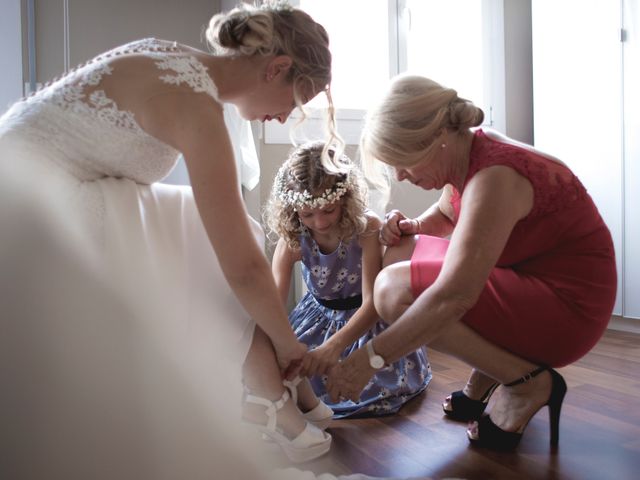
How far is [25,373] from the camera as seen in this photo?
0.78 metres

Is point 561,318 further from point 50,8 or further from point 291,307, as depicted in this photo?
point 50,8

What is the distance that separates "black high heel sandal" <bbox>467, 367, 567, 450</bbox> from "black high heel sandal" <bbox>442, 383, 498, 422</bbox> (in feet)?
0.49

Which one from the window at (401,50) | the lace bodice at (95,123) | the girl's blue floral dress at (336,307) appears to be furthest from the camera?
the window at (401,50)

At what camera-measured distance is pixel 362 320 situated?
145 cm

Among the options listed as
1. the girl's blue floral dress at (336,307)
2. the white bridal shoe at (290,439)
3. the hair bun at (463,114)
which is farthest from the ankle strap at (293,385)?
the hair bun at (463,114)

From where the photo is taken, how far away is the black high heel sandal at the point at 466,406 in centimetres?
138

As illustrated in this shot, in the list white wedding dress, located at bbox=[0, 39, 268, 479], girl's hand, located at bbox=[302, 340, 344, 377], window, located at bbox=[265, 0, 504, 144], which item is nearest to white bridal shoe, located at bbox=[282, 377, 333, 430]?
girl's hand, located at bbox=[302, 340, 344, 377]

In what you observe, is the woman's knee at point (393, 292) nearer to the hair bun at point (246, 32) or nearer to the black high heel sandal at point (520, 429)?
the black high heel sandal at point (520, 429)

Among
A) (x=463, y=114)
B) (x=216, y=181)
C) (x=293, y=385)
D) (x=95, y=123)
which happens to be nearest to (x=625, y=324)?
(x=463, y=114)

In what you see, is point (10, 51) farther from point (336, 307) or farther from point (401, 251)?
point (401, 251)

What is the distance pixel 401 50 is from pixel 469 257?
2112mm

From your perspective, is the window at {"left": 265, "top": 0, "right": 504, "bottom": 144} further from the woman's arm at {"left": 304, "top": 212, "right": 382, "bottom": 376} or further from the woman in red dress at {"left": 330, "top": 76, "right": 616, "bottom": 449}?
the woman in red dress at {"left": 330, "top": 76, "right": 616, "bottom": 449}

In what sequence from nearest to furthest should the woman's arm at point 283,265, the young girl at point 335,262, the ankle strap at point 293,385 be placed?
the ankle strap at point 293,385, the young girl at point 335,262, the woman's arm at point 283,265

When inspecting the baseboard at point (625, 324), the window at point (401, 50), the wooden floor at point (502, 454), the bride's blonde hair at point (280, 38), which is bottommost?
the baseboard at point (625, 324)
